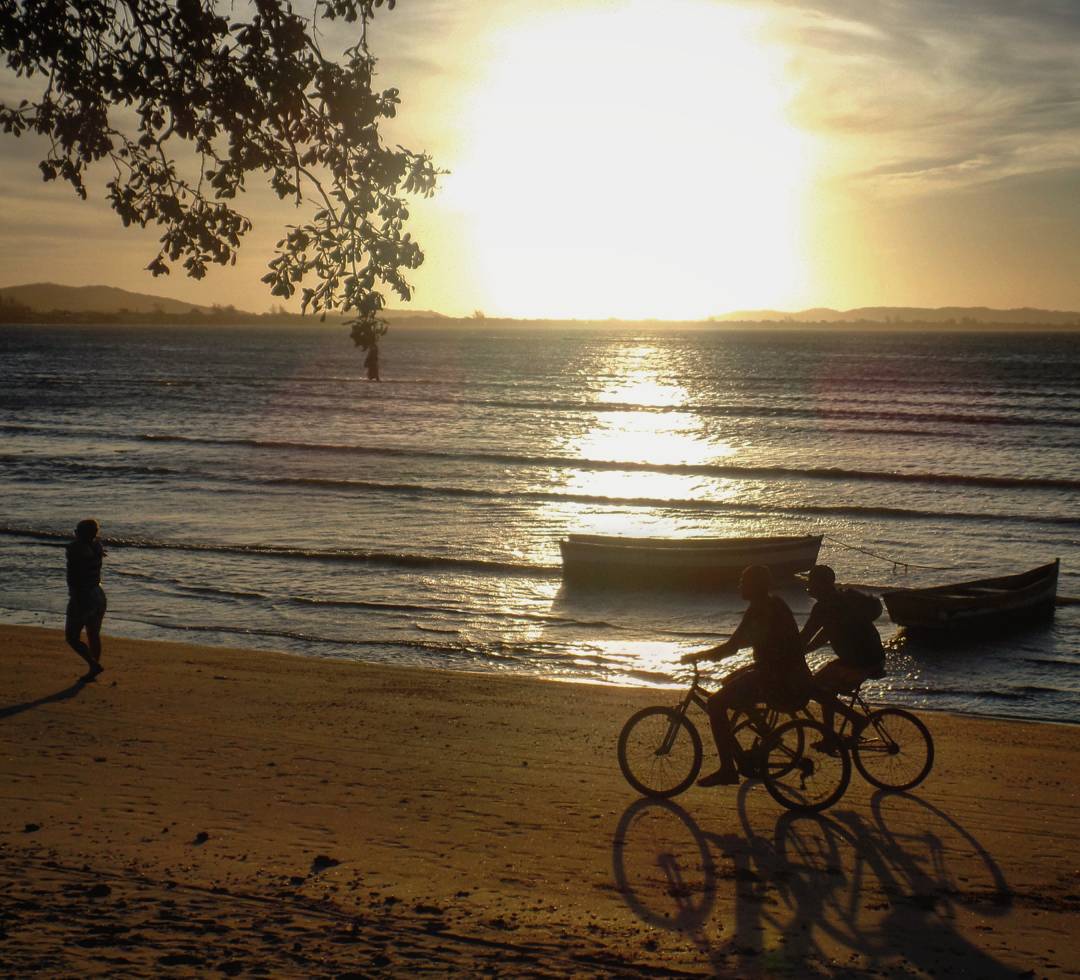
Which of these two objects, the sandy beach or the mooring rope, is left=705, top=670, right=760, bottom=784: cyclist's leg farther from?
the mooring rope

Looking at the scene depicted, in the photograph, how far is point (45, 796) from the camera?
32.9ft

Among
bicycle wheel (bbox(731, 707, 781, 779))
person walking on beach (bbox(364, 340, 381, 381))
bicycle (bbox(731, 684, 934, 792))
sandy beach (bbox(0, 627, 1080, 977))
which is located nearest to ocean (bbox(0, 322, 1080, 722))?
sandy beach (bbox(0, 627, 1080, 977))

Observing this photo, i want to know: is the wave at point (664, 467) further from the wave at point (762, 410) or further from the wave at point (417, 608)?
the wave at point (417, 608)

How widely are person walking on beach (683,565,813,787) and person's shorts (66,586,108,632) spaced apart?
27.3ft

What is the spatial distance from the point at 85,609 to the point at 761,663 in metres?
9.01

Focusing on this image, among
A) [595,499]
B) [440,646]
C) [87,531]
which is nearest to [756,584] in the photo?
[87,531]

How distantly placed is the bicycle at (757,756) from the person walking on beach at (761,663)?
0.66 feet

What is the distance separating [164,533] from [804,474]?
2636cm

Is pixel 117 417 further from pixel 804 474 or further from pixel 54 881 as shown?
pixel 54 881

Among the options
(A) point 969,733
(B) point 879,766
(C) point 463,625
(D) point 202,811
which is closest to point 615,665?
(C) point 463,625

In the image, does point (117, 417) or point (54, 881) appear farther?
point (117, 417)

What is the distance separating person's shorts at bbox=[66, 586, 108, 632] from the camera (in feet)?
46.5

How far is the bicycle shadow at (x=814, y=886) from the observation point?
290 inches

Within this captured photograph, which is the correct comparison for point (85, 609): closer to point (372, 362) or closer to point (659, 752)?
point (372, 362)
